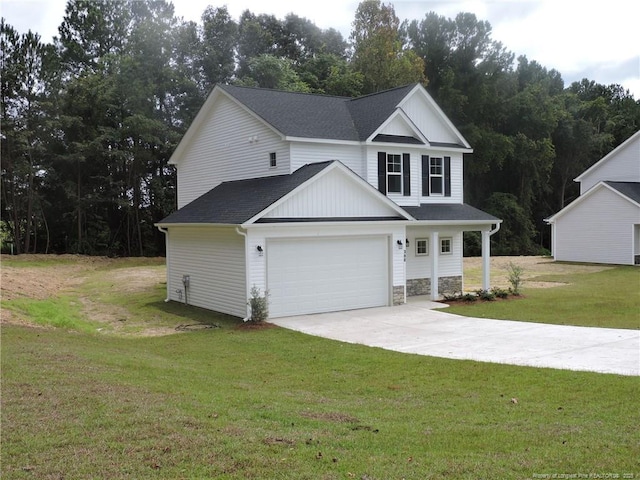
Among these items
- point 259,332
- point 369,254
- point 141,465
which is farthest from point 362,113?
point 141,465

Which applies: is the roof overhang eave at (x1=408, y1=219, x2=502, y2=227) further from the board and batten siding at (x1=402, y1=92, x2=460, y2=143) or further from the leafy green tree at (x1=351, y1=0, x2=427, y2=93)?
the leafy green tree at (x1=351, y1=0, x2=427, y2=93)

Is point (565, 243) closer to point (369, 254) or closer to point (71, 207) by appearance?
point (369, 254)

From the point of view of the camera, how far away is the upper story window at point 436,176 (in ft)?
72.4

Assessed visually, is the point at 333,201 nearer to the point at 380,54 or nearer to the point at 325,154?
the point at 325,154

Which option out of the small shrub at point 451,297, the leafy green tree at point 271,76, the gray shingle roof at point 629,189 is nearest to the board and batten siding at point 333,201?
the small shrub at point 451,297

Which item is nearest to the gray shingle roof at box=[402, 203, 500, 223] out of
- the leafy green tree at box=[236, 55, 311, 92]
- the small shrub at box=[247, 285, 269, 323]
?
the small shrub at box=[247, 285, 269, 323]

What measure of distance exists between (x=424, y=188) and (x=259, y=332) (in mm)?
10127

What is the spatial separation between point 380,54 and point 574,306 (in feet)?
91.6

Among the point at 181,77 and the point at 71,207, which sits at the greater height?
the point at 181,77

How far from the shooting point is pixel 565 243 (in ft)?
118

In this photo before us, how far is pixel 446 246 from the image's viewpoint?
22.0 meters

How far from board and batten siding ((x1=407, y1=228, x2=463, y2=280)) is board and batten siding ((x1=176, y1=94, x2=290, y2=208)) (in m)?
5.14

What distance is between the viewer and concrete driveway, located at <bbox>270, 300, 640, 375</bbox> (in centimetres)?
1084

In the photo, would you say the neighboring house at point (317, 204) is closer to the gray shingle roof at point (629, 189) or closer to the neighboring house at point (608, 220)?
the neighboring house at point (608, 220)
